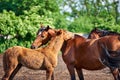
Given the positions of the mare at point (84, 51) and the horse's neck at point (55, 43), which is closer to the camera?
the mare at point (84, 51)

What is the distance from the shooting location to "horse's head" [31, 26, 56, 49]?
9031mm

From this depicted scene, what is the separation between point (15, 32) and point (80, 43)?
48.6ft

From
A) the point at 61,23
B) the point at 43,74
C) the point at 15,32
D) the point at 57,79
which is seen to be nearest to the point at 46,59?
the point at 57,79

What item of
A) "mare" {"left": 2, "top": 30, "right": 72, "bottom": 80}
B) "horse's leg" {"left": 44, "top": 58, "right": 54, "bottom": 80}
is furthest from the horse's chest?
"horse's leg" {"left": 44, "top": 58, "right": 54, "bottom": 80}

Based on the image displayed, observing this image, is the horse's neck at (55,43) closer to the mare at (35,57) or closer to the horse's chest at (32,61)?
the mare at (35,57)

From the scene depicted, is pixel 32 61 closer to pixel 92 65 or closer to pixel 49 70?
pixel 49 70

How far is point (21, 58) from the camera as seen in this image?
29.2 ft

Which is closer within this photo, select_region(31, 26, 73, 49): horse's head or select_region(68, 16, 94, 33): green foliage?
select_region(31, 26, 73, 49): horse's head

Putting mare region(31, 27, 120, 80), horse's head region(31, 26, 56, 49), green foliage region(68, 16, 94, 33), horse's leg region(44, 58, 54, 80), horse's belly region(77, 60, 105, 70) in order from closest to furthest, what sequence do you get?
1. mare region(31, 27, 120, 80)
2. horse's belly region(77, 60, 105, 70)
3. horse's leg region(44, 58, 54, 80)
4. horse's head region(31, 26, 56, 49)
5. green foliage region(68, 16, 94, 33)

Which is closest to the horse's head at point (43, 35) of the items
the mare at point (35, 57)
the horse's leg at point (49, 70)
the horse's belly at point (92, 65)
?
the mare at point (35, 57)

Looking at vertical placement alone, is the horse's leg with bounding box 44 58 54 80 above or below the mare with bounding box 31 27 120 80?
below

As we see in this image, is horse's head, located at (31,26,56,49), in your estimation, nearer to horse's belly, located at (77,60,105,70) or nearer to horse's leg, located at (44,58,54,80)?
horse's leg, located at (44,58,54,80)

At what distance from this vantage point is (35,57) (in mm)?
9000

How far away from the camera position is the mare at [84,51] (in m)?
8.31
